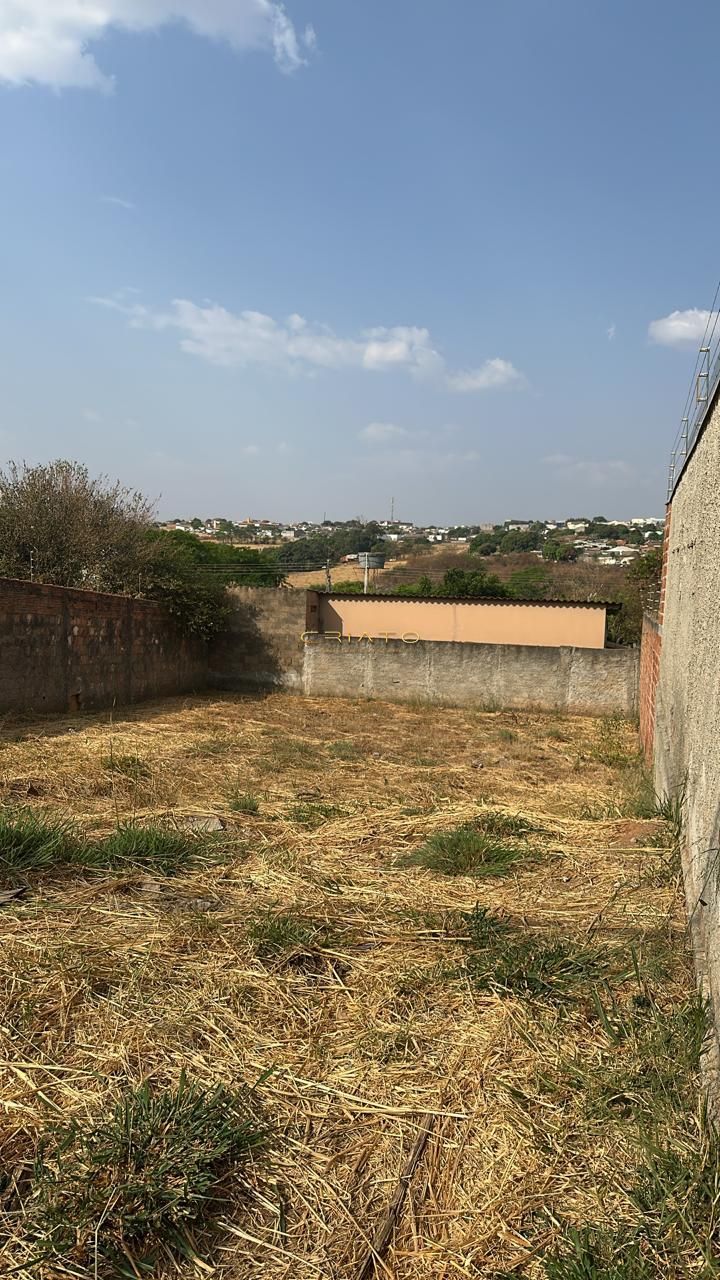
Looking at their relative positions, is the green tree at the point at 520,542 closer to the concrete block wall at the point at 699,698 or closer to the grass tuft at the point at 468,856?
the concrete block wall at the point at 699,698

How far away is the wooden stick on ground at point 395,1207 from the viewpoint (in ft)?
6.11

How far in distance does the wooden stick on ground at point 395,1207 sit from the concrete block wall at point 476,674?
585 inches

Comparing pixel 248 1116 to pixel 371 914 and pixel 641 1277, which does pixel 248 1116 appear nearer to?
pixel 641 1277

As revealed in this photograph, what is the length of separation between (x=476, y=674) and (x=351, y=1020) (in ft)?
47.5

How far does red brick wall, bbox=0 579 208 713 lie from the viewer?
1151 centimetres

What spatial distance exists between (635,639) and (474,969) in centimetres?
2373

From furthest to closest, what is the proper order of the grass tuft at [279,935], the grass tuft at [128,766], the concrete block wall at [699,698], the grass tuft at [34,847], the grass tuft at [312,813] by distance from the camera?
the grass tuft at [128,766], the grass tuft at [312,813], the grass tuft at [34,847], the grass tuft at [279,935], the concrete block wall at [699,698]

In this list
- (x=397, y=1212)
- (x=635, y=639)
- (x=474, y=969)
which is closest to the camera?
(x=397, y=1212)

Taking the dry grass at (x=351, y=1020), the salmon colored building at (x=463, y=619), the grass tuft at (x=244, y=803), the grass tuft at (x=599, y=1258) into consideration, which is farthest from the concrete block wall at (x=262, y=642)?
the grass tuft at (x=599, y=1258)

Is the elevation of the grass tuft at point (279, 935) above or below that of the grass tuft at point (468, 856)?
above

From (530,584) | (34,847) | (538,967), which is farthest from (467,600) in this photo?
(530,584)

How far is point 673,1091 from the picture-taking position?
2350 mm

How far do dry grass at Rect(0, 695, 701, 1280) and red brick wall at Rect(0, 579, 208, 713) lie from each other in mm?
6202

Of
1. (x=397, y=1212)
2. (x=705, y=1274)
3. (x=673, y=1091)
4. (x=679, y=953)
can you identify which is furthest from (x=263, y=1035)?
(x=679, y=953)
